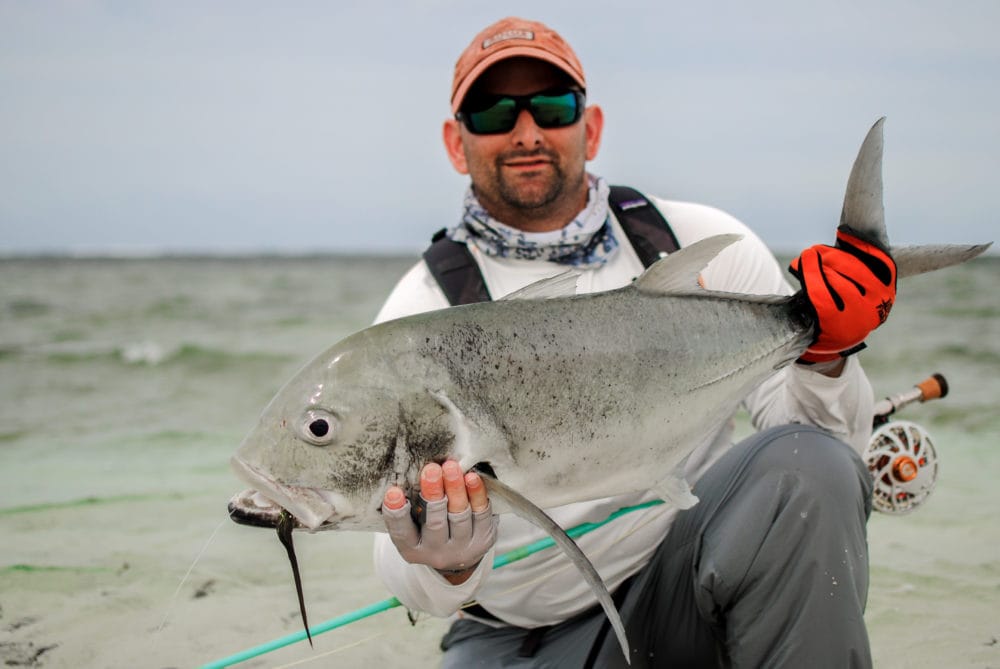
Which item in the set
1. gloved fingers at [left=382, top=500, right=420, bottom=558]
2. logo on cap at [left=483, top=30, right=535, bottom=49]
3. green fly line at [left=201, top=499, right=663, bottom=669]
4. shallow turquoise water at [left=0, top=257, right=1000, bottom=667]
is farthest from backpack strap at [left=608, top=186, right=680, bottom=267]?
shallow turquoise water at [left=0, top=257, right=1000, bottom=667]

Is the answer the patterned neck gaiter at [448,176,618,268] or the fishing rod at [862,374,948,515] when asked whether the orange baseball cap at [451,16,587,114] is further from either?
the fishing rod at [862,374,948,515]

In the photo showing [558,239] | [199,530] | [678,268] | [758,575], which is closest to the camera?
[678,268]

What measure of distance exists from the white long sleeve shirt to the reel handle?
666 mm

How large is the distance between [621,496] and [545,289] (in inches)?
35.7

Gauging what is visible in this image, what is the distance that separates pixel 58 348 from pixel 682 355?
13.2 m

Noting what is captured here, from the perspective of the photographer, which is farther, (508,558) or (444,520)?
(508,558)

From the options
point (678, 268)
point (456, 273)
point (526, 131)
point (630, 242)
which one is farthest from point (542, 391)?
point (526, 131)

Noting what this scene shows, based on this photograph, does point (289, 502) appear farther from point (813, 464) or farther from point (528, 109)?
point (528, 109)

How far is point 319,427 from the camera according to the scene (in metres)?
1.92

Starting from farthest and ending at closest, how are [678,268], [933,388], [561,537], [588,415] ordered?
[933,388] → [678,268] → [588,415] → [561,537]

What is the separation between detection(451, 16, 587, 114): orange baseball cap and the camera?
3.08m

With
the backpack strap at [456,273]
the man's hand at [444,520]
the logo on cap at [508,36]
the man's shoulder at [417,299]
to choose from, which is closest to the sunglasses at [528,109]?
the logo on cap at [508,36]

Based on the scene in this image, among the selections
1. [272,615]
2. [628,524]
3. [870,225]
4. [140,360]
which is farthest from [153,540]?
[140,360]

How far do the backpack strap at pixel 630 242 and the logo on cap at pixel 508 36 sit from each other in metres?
0.66
